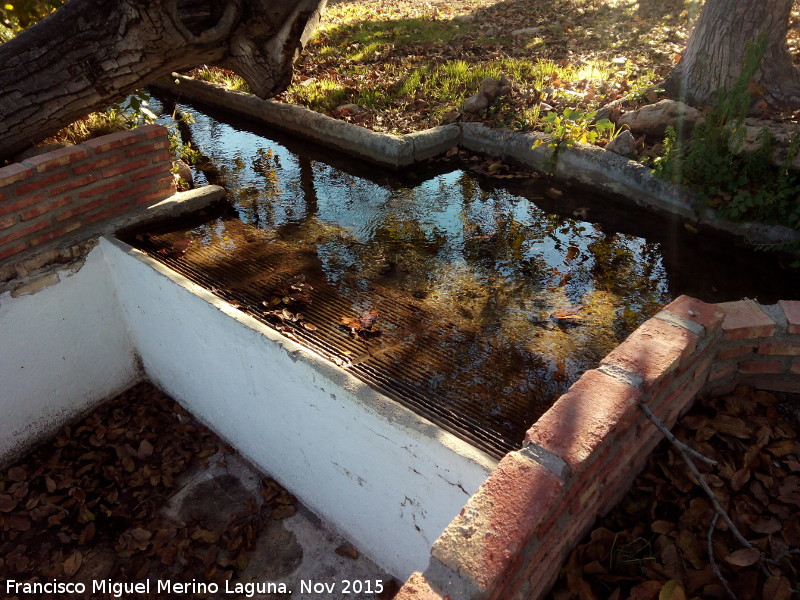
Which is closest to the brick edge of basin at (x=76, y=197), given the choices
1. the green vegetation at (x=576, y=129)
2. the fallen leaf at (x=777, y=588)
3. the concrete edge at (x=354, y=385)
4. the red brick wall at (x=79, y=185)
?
the red brick wall at (x=79, y=185)

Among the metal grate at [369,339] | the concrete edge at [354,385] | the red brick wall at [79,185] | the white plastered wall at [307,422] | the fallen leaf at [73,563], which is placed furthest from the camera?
the red brick wall at [79,185]

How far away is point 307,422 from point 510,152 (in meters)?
3.55

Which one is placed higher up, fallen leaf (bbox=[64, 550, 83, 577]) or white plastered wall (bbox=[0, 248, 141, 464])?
white plastered wall (bbox=[0, 248, 141, 464])

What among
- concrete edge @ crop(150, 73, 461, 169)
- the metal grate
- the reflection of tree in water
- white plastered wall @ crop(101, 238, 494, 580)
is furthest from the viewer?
Result: concrete edge @ crop(150, 73, 461, 169)

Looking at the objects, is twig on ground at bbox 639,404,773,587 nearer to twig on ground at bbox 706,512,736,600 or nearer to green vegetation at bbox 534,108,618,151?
twig on ground at bbox 706,512,736,600

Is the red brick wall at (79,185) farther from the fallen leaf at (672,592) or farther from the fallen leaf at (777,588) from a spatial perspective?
the fallen leaf at (777,588)

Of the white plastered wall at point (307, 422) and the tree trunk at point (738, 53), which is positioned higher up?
the tree trunk at point (738, 53)

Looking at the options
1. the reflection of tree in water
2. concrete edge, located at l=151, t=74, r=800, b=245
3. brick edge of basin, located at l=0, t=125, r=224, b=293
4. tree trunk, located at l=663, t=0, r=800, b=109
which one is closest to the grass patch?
concrete edge, located at l=151, t=74, r=800, b=245

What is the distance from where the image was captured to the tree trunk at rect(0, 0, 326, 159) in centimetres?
348

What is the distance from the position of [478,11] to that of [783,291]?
861cm

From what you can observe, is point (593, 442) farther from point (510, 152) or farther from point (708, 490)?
point (510, 152)

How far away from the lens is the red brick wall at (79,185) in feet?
11.1

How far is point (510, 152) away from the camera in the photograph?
17.4 feet

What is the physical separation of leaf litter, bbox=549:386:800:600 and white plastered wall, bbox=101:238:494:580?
506mm
